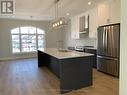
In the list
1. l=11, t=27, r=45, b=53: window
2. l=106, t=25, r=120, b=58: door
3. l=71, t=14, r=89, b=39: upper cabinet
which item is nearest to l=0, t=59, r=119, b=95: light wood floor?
l=106, t=25, r=120, b=58: door

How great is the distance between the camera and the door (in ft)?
14.6

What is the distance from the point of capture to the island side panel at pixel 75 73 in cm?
335

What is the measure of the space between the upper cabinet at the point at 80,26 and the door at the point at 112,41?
6.74ft

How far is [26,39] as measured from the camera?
31.3 ft

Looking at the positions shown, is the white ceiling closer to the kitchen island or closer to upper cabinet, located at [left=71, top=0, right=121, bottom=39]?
upper cabinet, located at [left=71, top=0, right=121, bottom=39]

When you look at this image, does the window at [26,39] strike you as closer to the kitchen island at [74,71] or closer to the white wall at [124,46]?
the kitchen island at [74,71]

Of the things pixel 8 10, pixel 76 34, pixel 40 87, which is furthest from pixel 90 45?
pixel 8 10

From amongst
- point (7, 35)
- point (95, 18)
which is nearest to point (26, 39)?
point (7, 35)

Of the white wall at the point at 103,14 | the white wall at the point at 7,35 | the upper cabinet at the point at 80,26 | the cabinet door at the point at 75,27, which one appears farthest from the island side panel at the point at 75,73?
the white wall at the point at 7,35

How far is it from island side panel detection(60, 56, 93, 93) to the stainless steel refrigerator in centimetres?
128

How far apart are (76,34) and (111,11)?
3202mm

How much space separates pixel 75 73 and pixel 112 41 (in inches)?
79.3

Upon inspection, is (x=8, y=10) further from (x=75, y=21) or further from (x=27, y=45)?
(x=27, y=45)

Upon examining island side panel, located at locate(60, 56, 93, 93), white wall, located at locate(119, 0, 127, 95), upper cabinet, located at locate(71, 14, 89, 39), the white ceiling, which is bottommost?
island side panel, located at locate(60, 56, 93, 93)
